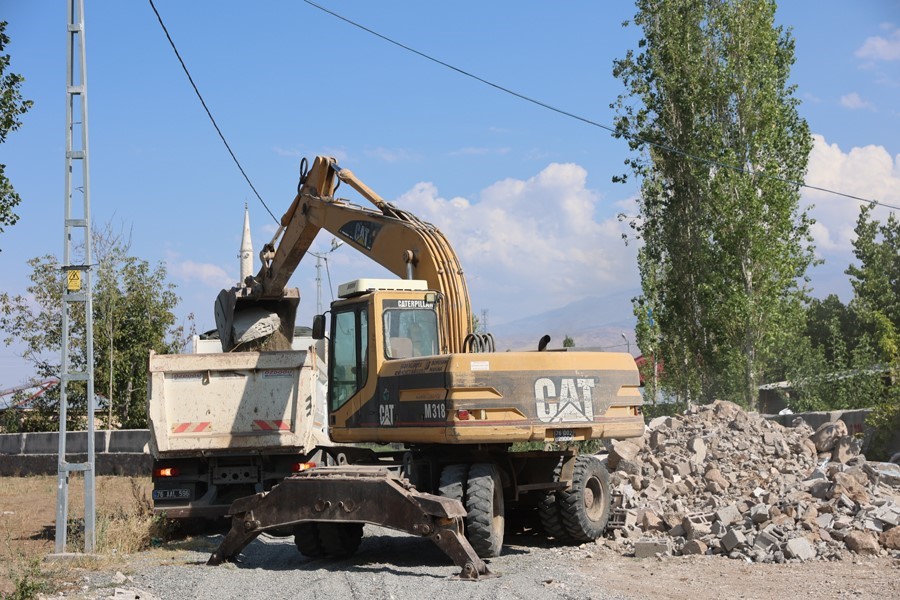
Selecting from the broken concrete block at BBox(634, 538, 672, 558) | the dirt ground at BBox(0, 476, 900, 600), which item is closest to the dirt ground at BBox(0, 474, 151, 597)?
the dirt ground at BBox(0, 476, 900, 600)

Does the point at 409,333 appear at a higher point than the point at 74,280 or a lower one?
lower

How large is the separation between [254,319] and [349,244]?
8.06 feet

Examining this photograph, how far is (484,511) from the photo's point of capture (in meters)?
10.6

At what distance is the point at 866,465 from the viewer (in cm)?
1447

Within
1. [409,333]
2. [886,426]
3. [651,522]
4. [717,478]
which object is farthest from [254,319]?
[886,426]

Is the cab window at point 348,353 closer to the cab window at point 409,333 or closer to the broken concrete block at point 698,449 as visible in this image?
the cab window at point 409,333

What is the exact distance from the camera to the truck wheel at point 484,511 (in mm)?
10578

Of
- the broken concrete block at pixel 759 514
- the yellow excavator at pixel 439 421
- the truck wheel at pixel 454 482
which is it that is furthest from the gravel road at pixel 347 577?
the broken concrete block at pixel 759 514

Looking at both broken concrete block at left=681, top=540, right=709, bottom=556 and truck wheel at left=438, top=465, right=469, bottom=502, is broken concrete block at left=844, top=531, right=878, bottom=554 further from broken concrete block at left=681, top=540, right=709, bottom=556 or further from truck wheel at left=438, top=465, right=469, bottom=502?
truck wheel at left=438, top=465, right=469, bottom=502

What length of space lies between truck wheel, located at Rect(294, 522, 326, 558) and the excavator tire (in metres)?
2.71

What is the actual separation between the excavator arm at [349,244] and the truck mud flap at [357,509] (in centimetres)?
233

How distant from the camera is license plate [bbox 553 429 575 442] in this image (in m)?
10.9

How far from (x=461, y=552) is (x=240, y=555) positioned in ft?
10.8

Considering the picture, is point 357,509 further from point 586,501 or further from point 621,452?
point 621,452
